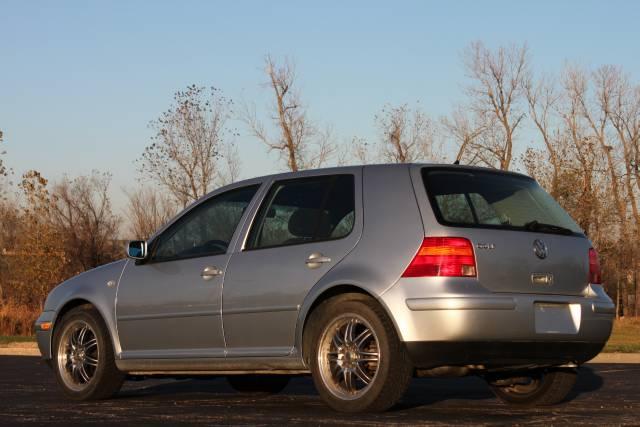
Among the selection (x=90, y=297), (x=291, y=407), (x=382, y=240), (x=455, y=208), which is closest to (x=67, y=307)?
(x=90, y=297)

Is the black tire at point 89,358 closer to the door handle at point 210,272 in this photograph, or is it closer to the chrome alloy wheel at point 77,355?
the chrome alloy wheel at point 77,355

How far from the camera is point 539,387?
7906mm

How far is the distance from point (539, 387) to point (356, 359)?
1.71 m

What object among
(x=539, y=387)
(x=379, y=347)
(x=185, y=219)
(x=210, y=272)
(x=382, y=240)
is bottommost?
(x=539, y=387)

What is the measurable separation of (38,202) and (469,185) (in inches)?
1591

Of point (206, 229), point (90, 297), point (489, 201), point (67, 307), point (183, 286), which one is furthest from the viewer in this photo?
point (67, 307)

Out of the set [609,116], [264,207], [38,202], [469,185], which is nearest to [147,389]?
[264,207]

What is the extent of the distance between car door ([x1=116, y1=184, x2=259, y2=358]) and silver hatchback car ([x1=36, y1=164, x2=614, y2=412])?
12 millimetres

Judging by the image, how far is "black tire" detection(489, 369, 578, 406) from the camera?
7828 mm

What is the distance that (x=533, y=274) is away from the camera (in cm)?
694

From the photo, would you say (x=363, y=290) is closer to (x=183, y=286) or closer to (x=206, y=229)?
(x=183, y=286)

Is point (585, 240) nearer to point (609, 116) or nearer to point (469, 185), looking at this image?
point (469, 185)

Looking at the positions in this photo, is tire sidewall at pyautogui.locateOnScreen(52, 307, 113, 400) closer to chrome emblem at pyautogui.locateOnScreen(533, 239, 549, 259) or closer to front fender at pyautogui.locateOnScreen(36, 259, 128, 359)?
front fender at pyautogui.locateOnScreen(36, 259, 128, 359)

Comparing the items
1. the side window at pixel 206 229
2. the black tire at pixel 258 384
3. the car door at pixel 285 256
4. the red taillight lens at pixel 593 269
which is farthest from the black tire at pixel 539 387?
the side window at pixel 206 229
